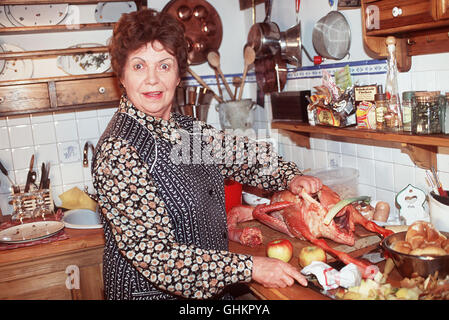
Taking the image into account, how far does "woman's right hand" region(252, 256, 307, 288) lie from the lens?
141cm

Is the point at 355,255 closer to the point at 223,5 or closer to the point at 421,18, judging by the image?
the point at 421,18

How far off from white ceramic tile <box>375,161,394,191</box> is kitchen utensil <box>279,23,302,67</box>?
788mm

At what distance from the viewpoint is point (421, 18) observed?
4.97ft

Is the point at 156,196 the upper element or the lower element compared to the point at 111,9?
lower

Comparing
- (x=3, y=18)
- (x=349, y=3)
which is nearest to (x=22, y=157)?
(x=3, y=18)

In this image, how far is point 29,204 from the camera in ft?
8.57

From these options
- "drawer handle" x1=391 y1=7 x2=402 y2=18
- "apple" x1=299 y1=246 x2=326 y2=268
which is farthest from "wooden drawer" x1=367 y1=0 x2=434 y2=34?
"apple" x1=299 y1=246 x2=326 y2=268

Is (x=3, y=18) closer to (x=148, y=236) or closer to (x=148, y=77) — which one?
(x=148, y=77)

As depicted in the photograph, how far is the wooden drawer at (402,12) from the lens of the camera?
1.49 m

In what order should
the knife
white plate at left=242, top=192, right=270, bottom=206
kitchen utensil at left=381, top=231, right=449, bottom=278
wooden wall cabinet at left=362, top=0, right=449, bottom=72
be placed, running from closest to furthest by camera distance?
kitchen utensil at left=381, top=231, right=449, bottom=278
wooden wall cabinet at left=362, top=0, right=449, bottom=72
white plate at left=242, top=192, right=270, bottom=206
the knife

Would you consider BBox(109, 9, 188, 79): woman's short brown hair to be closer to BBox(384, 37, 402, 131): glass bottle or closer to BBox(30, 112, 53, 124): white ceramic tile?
BBox(384, 37, 402, 131): glass bottle

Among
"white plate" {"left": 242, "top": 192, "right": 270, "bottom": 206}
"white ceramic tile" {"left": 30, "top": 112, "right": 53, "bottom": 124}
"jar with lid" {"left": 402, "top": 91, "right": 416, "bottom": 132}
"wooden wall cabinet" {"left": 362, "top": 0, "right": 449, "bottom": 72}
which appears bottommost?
"white plate" {"left": 242, "top": 192, "right": 270, "bottom": 206}

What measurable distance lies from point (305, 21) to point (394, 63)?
30.3 inches

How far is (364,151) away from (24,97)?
1.83 m
